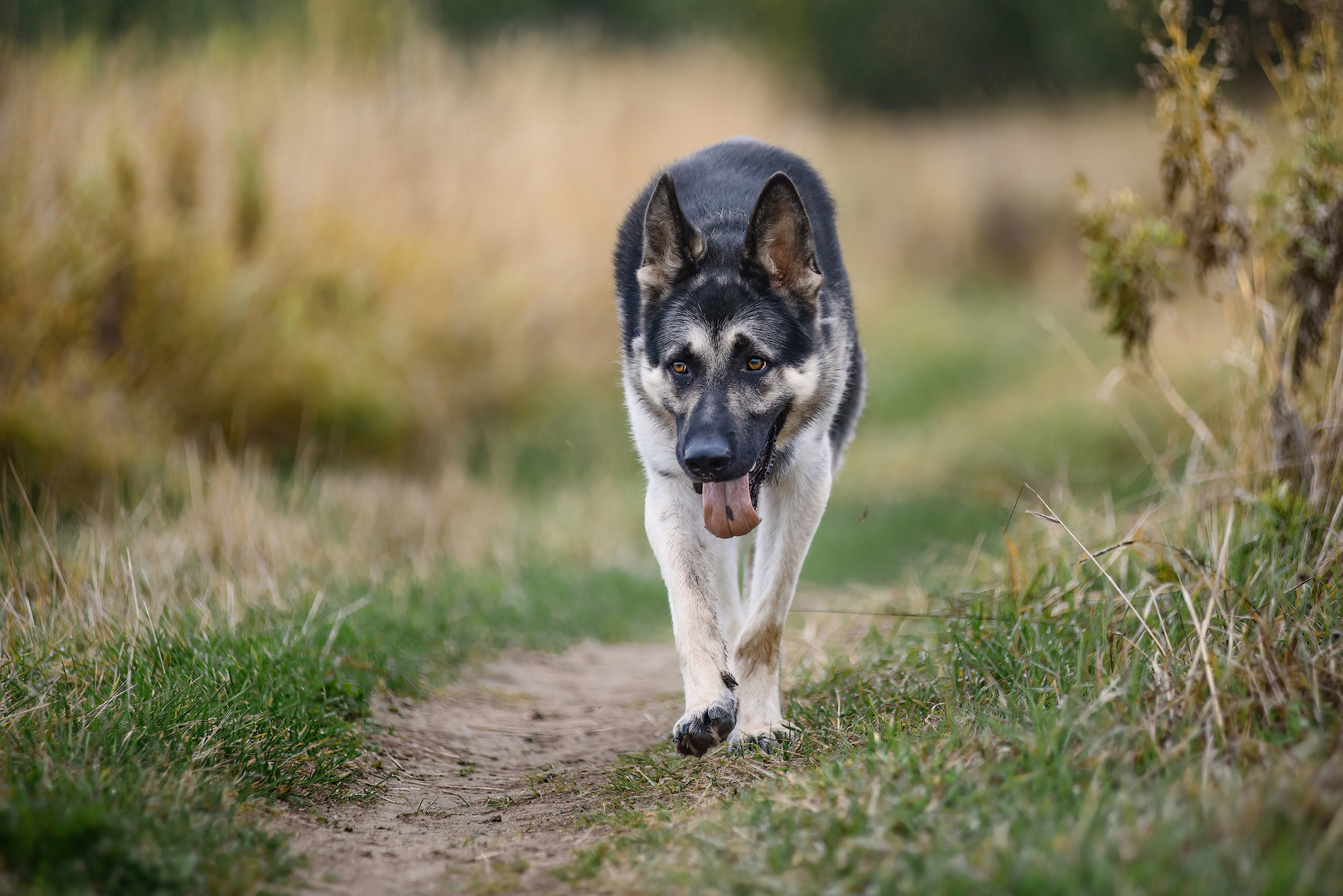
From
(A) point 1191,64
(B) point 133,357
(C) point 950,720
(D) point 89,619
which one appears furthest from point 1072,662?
(B) point 133,357

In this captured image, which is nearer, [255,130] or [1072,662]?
[1072,662]

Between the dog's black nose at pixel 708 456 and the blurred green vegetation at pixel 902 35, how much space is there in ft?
48.5

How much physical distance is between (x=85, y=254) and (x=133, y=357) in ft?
2.69

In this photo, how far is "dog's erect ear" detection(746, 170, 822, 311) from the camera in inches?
164

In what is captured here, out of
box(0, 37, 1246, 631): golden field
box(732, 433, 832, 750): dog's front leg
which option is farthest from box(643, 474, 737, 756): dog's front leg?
box(0, 37, 1246, 631): golden field

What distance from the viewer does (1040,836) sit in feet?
7.95

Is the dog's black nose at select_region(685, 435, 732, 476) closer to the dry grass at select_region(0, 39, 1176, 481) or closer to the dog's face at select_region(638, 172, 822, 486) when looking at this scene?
the dog's face at select_region(638, 172, 822, 486)

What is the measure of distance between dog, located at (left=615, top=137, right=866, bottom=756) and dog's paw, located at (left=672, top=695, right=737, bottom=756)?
6cm

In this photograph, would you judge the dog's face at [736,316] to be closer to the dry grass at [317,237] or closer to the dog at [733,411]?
the dog at [733,411]

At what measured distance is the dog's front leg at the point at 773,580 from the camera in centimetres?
399

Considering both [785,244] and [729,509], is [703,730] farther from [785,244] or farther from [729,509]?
[785,244]

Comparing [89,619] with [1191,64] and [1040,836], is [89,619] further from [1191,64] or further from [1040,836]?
[1191,64]

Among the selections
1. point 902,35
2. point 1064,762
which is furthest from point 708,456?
point 902,35

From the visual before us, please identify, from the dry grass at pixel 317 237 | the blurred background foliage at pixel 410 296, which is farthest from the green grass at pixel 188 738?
the dry grass at pixel 317 237
